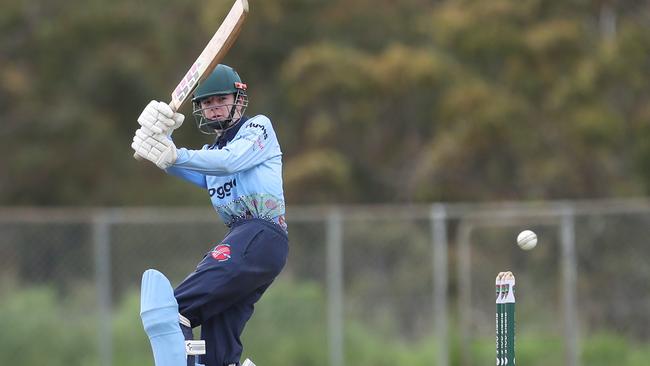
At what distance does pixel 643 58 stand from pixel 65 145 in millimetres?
10383

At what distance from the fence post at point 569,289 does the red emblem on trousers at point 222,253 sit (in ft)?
23.0

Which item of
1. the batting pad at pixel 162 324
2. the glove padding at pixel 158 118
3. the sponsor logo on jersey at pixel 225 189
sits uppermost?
the glove padding at pixel 158 118

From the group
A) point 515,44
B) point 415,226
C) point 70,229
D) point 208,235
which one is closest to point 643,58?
point 515,44

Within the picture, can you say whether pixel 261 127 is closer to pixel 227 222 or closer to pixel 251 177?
pixel 251 177

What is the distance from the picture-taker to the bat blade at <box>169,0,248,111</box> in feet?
20.0

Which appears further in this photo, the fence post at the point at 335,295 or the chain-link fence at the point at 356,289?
the fence post at the point at 335,295

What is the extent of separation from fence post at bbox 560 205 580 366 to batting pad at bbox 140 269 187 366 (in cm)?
729

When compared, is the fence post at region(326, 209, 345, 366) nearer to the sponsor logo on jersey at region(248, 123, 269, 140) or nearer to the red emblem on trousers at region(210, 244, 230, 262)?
the sponsor logo on jersey at region(248, 123, 269, 140)

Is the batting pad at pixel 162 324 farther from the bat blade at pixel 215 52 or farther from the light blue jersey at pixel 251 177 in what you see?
the bat blade at pixel 215 52

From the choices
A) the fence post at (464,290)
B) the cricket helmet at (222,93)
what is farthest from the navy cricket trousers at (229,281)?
the fence post at (464,290)

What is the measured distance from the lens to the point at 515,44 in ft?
61.7

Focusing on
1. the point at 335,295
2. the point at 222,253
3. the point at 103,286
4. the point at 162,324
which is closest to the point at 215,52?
the point at 222,253

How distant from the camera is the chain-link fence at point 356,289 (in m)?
13.2

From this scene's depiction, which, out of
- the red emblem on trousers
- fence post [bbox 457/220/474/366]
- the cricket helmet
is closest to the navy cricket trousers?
the red emblem on trousers
